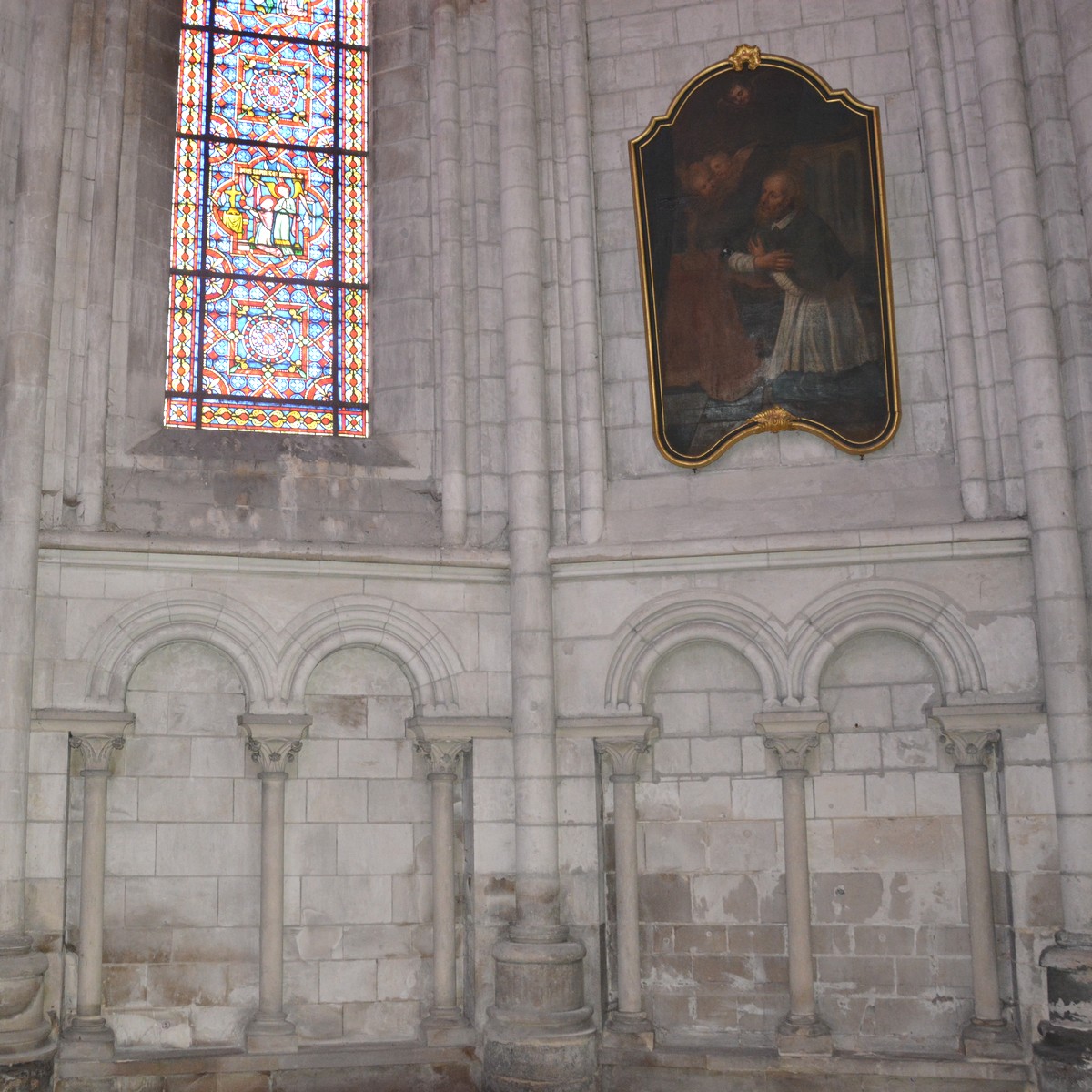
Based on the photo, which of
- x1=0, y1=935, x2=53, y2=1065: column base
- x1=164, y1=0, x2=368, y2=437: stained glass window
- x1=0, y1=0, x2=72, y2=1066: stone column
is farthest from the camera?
x1=164, y1=0, x2=368, y2=437: stained glass window

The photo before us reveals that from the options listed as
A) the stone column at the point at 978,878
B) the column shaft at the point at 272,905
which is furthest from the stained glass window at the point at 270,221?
the stone column at the point at 978,878

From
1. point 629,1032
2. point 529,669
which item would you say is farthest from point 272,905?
point 629,1032

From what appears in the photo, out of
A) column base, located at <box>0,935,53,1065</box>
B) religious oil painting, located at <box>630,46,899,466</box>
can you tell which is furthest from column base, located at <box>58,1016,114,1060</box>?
religious oil painting, located at <box>630,46,899,466</box>

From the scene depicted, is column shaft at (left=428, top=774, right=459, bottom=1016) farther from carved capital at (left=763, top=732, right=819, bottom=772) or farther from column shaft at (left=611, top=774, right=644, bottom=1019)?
carved capital at (left=763, top=732, right=819, bottom=772)

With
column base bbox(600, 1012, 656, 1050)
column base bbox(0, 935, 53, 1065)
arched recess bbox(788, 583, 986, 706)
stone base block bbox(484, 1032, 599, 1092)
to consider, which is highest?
arched recess bbox(788, 583, 986, 706)

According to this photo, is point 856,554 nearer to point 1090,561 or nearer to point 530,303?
point 1090,561

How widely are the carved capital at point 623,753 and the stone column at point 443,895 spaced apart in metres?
0.98

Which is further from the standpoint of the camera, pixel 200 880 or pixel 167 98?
pixel 167 98

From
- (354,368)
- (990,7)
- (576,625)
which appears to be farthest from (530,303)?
(990,7)

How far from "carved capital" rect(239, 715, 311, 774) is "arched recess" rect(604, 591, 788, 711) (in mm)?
2174

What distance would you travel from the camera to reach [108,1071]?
9102 millimetres

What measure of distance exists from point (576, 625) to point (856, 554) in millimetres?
1995

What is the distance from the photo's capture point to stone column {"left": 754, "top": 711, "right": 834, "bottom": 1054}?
941 cm

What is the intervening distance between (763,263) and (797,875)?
4.31 meters
